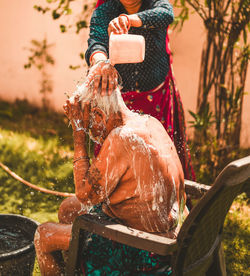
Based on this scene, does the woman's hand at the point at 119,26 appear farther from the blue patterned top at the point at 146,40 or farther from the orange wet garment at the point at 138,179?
the orange wet garment at the point at 138,179

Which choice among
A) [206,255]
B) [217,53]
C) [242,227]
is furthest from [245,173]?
[217,53]

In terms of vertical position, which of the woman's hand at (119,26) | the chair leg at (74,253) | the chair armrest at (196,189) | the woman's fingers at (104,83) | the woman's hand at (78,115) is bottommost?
the chair leg at (74,253)

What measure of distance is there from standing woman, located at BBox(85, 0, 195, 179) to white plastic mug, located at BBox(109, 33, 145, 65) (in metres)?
0.50

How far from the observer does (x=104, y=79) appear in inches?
82.2

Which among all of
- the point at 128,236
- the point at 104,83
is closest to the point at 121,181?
the point at 128,236

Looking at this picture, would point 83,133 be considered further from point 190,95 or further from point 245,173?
point 190,95

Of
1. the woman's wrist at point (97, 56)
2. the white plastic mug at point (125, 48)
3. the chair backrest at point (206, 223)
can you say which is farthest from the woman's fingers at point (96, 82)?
the chair backrest at point (206, 223)

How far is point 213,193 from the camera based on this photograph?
5.27 feet

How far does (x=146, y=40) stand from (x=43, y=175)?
232 centimetres

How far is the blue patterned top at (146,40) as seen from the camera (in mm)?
2736

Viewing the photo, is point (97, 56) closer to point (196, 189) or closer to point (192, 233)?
point (196, 189)

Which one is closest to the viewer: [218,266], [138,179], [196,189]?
[138,179]

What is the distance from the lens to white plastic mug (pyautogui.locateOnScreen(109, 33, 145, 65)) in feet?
6.73

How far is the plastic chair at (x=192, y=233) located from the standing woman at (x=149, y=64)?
4.04 ft
